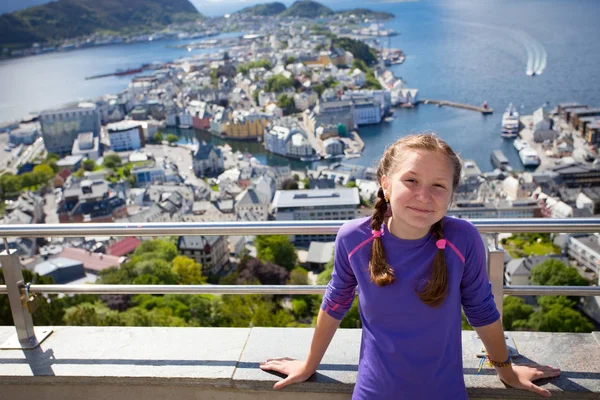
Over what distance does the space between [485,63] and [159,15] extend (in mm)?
29915

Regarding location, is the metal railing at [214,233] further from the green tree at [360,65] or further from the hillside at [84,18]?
the hillside at [84,18]

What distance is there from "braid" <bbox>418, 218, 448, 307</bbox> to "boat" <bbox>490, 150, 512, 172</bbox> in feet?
42.5

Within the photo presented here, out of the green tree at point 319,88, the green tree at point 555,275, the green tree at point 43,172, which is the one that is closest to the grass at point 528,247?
the green tree at point 555,275

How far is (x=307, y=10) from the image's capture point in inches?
1818

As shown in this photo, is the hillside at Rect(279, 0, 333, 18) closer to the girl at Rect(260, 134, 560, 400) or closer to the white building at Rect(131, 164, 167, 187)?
the white building at Rect(131, 164, 167, 187)

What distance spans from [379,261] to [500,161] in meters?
13.3

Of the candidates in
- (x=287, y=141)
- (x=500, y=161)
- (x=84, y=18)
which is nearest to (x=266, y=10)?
(x=84, y=18)

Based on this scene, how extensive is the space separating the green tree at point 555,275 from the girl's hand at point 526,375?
19.6ft

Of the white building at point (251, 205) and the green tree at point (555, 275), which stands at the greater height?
the green tree at point (555, 275)

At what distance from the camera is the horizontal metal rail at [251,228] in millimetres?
817

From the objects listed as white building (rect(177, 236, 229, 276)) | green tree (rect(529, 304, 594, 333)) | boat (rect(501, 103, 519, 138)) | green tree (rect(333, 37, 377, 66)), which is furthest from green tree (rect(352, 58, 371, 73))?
green tree (rect(529, 304, 594, 333))

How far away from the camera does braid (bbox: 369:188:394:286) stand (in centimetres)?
62

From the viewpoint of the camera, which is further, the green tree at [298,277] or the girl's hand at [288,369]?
the green tree at [298,277]

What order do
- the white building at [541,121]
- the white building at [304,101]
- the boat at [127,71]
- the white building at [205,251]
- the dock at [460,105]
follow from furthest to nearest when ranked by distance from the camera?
the boat at [127,71] < the white building at [304,101] < the dock at [460,105] < the white building at [541,121] < the white building at [205,251]
